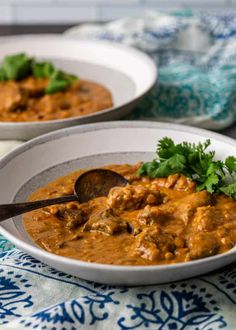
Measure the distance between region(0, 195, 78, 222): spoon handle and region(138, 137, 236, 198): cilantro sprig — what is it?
1.09ft

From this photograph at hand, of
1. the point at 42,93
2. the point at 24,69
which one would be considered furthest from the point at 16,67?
the point at 42,93

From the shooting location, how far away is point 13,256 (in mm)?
2160

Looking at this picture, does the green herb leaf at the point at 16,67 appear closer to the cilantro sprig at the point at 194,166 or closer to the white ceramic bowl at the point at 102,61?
the white ceramic bowl at the point at 102,61

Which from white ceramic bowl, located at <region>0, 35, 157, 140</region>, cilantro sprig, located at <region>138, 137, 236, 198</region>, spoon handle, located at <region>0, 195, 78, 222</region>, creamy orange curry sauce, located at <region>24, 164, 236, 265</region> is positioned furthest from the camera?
white ceramic bowl, located at <region>0, 35, 157, 140</region>

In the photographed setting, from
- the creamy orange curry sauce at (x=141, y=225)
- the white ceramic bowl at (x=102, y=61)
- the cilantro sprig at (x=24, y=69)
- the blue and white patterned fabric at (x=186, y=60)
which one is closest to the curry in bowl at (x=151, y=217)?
the creamy orange curry sauce at (x=141, y=225)

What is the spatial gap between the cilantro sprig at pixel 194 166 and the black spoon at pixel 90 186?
97mm

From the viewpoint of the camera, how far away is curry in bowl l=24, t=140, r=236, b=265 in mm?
1998

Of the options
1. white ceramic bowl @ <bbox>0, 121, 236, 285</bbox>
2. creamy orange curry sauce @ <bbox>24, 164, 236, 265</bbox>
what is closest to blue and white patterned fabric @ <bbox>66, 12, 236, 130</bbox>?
white ceramic bowl @ <bbox>0, 121, 236, 285</bbox>

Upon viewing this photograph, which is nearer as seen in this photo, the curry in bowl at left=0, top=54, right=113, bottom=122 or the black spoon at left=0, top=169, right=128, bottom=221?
the black spoon at left=0, top=169, right=128, bottom=221

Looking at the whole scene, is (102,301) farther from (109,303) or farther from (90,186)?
(90,186)

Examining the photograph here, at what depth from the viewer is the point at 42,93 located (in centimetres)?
336

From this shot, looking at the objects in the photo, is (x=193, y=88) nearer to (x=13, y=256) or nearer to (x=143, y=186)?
(x=143, y=186)

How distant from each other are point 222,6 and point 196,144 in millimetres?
3633

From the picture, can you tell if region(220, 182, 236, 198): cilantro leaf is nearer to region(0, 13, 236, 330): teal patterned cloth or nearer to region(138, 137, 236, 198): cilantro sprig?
region(138, 137, 236, 198): cilantro sprig
